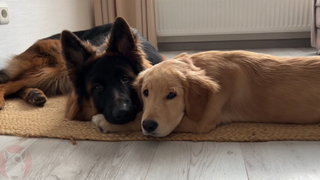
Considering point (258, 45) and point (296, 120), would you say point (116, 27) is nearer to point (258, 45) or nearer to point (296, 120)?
point (296, 120)

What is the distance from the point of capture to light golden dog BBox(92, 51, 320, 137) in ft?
5.16

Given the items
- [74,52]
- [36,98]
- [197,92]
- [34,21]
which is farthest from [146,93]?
[34,21]

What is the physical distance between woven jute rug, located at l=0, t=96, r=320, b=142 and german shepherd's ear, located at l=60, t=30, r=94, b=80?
1.13 ft

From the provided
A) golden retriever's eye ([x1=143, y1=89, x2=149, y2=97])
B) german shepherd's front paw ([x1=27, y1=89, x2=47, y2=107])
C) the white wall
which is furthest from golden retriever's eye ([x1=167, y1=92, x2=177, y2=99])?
the white wall

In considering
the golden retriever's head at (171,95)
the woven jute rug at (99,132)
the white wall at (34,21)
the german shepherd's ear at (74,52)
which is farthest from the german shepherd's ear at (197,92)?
the white wall at (34,21)

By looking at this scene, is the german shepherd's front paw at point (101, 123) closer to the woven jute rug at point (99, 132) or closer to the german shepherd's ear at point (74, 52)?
the woven jute rug at point (99, 132)

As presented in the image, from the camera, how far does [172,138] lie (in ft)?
5.36

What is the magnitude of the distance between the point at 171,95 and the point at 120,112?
0.31 metres

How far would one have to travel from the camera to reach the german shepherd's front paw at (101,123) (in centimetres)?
176

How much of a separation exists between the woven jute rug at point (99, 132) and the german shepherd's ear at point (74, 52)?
0.34 m

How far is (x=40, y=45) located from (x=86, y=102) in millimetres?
1161

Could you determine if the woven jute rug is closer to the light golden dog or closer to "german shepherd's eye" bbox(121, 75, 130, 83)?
the light golden dog

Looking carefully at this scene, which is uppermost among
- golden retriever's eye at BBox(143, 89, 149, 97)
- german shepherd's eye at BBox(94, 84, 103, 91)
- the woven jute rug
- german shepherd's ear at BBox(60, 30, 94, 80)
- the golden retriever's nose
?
german shepherd's ear at BBox(60, 30, 94, 80)

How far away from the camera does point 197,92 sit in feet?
5.29
